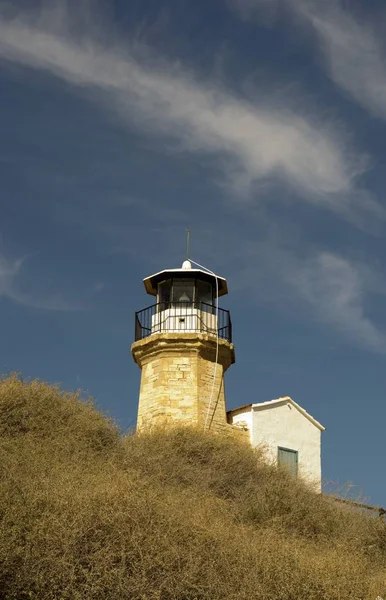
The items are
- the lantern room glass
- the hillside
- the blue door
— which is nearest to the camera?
the hillside

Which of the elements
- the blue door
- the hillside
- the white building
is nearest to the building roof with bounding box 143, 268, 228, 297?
the white building

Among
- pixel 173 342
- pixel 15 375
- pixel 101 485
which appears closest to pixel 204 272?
pixel 173 342

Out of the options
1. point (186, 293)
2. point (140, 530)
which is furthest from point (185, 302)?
point (140, 530)

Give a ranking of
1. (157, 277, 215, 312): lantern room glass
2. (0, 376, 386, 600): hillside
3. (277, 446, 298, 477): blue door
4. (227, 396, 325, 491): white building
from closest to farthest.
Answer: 1. (0, 376, 386, 600): hillside
2. (227, 396, 325, 491): white building
3. (277, 446, 298, 477): blue door
4. (157, 277, 215, 312): lantern room glass

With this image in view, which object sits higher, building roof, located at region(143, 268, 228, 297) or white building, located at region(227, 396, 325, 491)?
building roof, located at region(143, 268, 228, 297)

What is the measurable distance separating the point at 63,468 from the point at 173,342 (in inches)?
343

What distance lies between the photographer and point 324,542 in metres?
15.8

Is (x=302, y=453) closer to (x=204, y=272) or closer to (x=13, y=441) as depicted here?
(x=204, y=272)

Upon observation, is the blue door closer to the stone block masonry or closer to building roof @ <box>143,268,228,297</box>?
the stone block masonry

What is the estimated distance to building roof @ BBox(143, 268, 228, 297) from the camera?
80.3ft

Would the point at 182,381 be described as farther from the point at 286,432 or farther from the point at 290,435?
the point at 290,435

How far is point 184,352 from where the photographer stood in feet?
76.3

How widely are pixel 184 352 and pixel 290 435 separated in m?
4.18

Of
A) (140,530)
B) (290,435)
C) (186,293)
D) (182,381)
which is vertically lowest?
(140,530)
